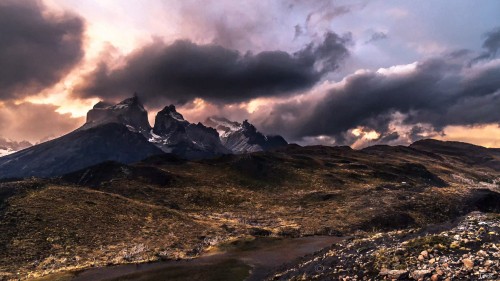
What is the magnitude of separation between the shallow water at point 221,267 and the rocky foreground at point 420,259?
26.0 feet

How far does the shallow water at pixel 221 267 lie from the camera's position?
156 ft

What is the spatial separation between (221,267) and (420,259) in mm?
29438

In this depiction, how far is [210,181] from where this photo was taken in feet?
477

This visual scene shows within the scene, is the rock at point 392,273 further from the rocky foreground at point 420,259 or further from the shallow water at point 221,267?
the shallow water at point 221,267

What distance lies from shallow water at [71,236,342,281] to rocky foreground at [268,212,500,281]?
792cm

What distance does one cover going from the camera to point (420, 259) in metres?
28.4

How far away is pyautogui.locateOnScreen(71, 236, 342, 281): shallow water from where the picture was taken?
47.5m

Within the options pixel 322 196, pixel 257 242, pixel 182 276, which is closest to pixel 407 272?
pixel 182 276

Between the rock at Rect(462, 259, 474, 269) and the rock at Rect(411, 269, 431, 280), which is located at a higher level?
the rock at Rect(462, 259, 474, 269)

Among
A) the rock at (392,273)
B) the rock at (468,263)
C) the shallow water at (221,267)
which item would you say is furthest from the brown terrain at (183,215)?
the rock at (468,263)

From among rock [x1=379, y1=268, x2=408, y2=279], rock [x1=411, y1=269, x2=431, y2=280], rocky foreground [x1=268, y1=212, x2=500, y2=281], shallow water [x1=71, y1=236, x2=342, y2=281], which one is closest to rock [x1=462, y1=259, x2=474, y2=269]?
rocky foreground [x1=268, y1=212, x2=500, y2=281]

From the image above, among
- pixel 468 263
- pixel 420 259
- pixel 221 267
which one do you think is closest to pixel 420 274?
pixel 468 263

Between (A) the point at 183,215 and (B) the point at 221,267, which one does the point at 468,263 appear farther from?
(A) the point at 183,215

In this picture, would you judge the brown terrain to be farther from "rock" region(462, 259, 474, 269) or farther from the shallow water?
"rock" region(462, 259, 474, 269)
